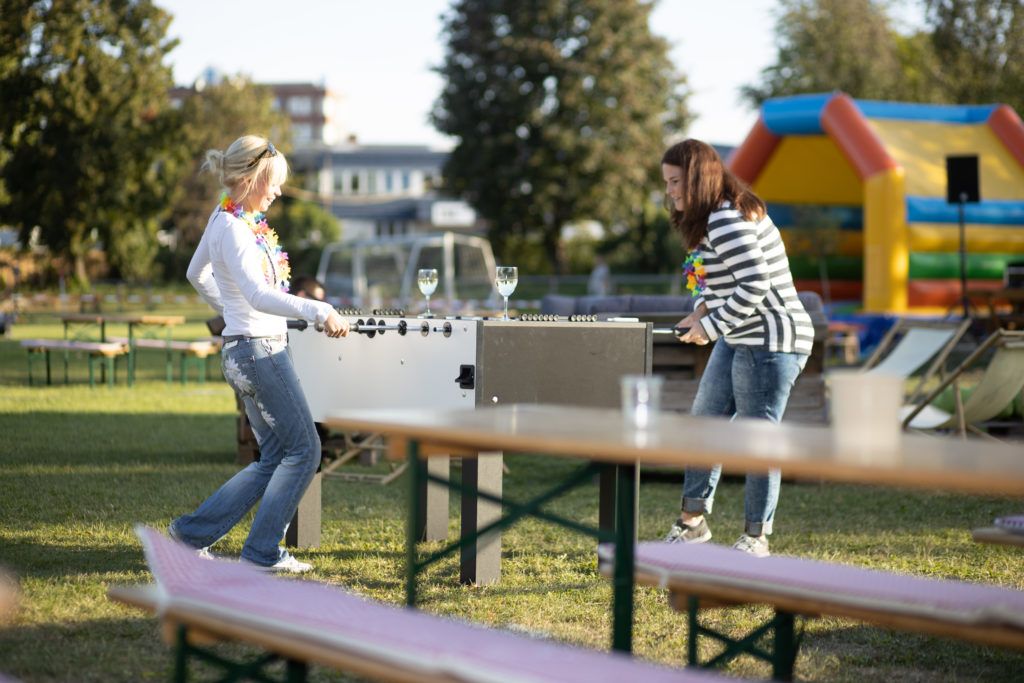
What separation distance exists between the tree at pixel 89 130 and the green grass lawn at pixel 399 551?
757 inches

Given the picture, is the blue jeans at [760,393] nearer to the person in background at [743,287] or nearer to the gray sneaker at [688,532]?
the person in background at [743,287]

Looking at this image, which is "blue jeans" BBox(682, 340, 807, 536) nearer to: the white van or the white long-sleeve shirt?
the white long-sleeve shirt

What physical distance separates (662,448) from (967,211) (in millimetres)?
14904

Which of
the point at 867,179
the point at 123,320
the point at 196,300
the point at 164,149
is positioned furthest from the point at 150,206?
the point at 867,179

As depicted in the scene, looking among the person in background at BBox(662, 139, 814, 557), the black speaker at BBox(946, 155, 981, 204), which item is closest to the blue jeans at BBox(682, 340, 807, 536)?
the person in background at BBox(662, 139, 814, 557)

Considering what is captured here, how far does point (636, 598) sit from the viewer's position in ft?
14.2

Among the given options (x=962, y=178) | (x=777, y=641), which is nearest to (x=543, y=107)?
(x=962, y=178)

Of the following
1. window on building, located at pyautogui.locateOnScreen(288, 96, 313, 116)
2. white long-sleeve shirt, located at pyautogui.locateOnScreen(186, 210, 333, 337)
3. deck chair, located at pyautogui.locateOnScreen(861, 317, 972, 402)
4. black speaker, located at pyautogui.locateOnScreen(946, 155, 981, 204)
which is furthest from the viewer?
window on building, located at pyautogui.locateOnScreen(288, 96, 313, 116)

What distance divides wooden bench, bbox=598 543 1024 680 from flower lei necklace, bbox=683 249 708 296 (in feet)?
6.82

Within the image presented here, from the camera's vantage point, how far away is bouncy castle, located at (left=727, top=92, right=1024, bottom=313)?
50.1 ft

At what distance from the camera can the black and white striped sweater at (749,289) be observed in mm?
4523

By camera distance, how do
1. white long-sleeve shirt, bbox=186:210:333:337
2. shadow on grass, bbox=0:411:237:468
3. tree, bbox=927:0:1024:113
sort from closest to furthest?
white long-sleeve shirt, bbox=186:210:333:337, shadow on grass, bbox=0:411:237:468, tree, bbox=927:0:1024:113

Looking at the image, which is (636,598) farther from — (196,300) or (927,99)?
(196,300)

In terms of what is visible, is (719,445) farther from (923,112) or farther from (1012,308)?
(923,112)
